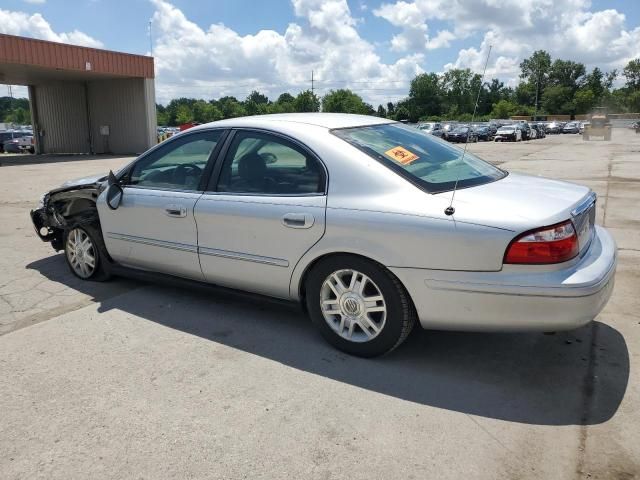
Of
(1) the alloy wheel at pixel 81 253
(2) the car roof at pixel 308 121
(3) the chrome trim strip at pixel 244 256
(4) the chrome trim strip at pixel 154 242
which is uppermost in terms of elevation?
(2) the car roof at pixel 308 121

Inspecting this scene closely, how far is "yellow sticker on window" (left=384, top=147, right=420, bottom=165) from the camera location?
11.2ft

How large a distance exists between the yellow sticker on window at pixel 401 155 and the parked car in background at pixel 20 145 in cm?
3561

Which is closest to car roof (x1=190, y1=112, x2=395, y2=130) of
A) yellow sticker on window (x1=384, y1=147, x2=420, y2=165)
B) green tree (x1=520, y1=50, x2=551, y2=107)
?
yellow sticker on window (x1=384, y1=147, x2=420, y2=165)

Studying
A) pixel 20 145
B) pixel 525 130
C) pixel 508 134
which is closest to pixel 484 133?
pixel 508 134

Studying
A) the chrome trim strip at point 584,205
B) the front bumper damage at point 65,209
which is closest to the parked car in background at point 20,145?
the front bumper damage at point 65,209

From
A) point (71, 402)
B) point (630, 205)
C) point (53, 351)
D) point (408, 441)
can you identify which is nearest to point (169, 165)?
point (53, 351)

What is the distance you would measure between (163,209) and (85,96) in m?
31.1

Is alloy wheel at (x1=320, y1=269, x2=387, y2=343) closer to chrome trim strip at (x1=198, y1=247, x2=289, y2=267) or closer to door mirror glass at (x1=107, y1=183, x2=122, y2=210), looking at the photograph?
chrome trim strip at (x1=198, y1=247, x2=289, y2=267)

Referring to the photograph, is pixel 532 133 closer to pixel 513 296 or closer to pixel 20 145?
pixel 20 145

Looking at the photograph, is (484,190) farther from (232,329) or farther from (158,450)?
(158,450)

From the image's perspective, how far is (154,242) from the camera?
4.28 meters

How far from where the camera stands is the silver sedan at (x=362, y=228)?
A: 2846 millimetres

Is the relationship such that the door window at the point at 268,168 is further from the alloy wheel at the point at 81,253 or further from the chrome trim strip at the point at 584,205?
the alloy wheel at the point at 81,253

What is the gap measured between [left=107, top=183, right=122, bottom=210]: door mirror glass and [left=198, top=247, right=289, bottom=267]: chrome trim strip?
3.36 feet
